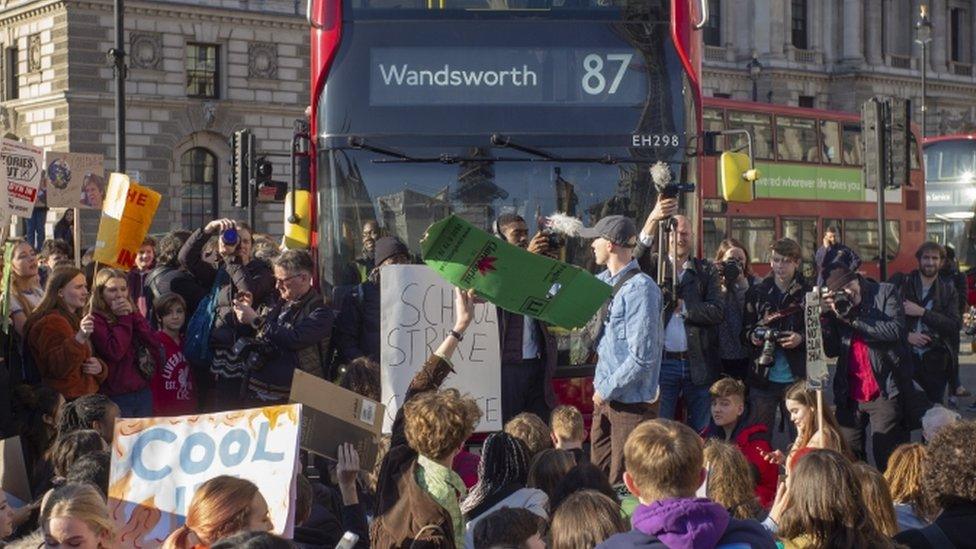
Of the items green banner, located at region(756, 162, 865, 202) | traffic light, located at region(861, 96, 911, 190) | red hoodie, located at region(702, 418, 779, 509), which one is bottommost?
red hoodie, located at region(702, 418, 779, 509)

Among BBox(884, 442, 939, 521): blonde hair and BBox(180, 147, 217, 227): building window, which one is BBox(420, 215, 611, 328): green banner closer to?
BBox(884, 442, 939, 521): blonde hair

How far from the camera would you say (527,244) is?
854cm

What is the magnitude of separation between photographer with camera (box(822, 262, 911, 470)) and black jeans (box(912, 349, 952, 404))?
6.50ft

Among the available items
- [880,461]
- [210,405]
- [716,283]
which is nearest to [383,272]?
[210,405]

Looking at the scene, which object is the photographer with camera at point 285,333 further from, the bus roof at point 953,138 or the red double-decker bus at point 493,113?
the bus roof at point 953,138

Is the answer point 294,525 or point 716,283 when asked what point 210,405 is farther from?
point 294,525

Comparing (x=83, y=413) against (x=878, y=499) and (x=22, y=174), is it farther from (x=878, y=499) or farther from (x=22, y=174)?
(x=22, y=174)

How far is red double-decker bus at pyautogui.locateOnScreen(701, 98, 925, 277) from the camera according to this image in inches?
1005

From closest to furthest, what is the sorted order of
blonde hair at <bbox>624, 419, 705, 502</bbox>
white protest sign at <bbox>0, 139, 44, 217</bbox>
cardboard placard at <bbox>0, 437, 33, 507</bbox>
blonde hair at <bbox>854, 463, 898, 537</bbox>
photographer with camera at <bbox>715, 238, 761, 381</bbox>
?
blonde hair at <bbox>624, 419, 705, 502</bbox> < blonde hair at <bbox>854, 463, 898, 537</bbox> < cardboard placard at <bbox>0, 437, 33, 507</bbox> < photographer with camera at <bbox>715, 238, 761, 381</bbox> < white protest sign at <bbox>0, 139, 44, 217</bbox>

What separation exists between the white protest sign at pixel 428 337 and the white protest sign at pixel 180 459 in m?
2.54

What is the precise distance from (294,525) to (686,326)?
5058mm

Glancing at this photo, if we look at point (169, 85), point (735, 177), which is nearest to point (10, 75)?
point (169, 85)

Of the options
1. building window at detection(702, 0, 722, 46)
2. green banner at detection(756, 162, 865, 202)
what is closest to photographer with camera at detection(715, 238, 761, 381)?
green banner at detection(756, 162, 865, 202)

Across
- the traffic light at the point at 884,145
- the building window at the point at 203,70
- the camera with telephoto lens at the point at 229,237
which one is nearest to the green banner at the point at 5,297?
the camera with telephoto lens at the point at 229,237
